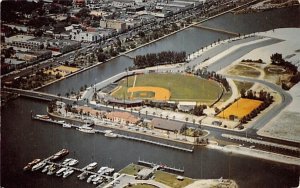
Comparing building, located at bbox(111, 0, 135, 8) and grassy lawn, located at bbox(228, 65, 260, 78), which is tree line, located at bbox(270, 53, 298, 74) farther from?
building, located at bbox(111, 0, 135, 8)

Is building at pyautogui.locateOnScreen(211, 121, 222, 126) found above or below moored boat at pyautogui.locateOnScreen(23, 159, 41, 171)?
above

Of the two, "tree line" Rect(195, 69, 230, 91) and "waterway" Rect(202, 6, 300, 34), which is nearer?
"tree line" Rect(195, 69, 230, 91)

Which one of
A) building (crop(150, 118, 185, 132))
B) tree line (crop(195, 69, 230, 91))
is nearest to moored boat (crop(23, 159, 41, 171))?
building (crop(150, 118, 185, 132))

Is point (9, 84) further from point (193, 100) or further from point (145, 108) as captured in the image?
point (193, 100)

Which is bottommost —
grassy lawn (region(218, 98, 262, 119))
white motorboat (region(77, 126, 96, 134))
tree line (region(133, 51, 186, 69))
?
white motorboat (region(77, 126, 96, 134))

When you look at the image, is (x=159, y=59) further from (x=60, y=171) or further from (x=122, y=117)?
A: (x=60, y=171)

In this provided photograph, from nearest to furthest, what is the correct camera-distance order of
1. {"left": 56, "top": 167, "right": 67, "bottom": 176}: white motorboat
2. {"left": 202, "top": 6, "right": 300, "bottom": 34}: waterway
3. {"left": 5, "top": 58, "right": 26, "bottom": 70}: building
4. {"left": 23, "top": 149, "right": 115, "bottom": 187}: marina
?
{"left": 23, "top": 149, "right": 115, "bottom": 187}: marina, {"left": 56, "top": 167, "right": 67, "bottom": 176}: white motorboat, {"left": 5, "top": 58, "right": 26, "bottom": 70}: building, {"left": 202, "top": 6, "right": 300, "bottom": 34}: waterway

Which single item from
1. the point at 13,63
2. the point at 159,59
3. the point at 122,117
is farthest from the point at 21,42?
the point at 159,59

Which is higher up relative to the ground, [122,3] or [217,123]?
[122,3]
